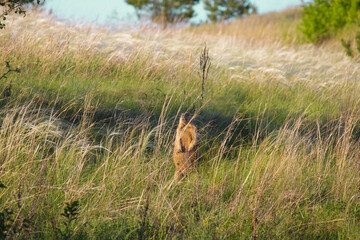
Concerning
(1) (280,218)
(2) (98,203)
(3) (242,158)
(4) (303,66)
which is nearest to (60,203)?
(2) (98,203)

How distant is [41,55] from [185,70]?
232cm

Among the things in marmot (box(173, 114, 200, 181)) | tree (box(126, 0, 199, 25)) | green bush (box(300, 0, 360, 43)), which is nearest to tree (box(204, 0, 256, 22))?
tree (box(126, 0, 199, 25))

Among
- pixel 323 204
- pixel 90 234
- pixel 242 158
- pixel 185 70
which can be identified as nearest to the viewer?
pixel 90 234

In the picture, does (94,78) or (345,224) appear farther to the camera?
(94,78)

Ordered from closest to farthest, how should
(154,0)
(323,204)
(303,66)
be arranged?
(323,204) < (303,66) < (154,0)

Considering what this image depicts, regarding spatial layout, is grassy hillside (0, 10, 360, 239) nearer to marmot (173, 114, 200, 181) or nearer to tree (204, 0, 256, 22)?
marmot (173, 114, 200, 181)

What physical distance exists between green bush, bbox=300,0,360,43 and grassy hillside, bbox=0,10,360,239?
4370 millimetres

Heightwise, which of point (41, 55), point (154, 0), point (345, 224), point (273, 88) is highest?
point (154, 0)

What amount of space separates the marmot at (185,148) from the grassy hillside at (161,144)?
15 centimetres

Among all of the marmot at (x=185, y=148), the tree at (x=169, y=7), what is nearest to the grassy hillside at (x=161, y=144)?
the marmot at (x=185, y=148)

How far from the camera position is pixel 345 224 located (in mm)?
3426

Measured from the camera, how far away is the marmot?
12.8 feet

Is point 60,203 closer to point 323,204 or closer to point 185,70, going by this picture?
point 323,204

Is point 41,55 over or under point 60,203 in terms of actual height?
over
